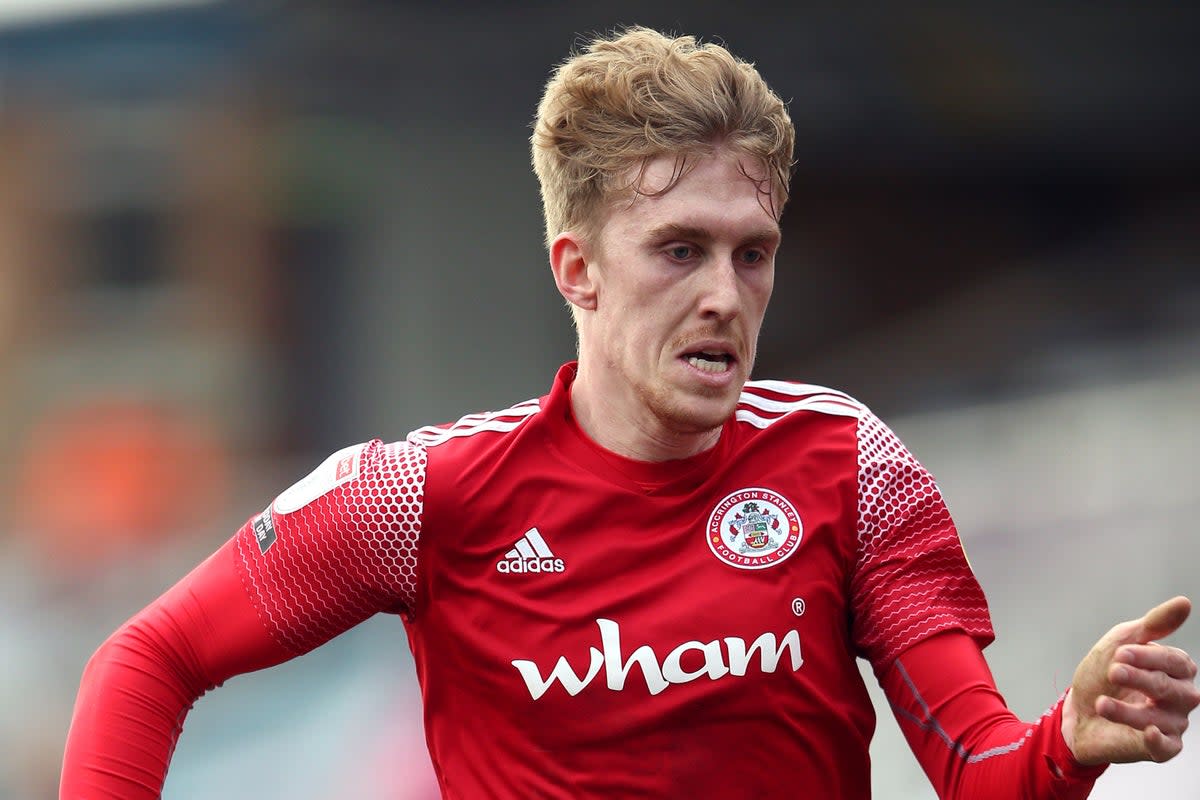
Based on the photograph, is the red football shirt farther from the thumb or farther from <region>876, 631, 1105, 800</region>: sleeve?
the thumb

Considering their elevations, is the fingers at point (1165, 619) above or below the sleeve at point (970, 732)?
above

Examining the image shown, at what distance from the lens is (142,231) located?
8125 millimetres

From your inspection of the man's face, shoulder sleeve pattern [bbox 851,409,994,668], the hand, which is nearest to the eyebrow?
the man's face

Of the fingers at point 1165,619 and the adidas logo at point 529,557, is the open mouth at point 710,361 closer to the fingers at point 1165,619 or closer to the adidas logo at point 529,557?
the adidas logo at point 529,557

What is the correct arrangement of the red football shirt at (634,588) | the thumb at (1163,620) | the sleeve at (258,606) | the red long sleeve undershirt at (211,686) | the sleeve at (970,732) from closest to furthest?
the thumb at (1163,620)
the sleeve at (970,732)
the red long sleeve undershirt at (211,686)
the red football shirt at (634,588)
the sleeve at (258,606)

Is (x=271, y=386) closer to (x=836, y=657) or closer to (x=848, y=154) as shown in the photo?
(x=848, y=154)

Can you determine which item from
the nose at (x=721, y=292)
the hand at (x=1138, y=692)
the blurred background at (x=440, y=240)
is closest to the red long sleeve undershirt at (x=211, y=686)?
the hand at (x=1138, y=692)

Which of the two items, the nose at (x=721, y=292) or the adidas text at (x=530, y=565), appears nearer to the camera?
the nose at (x=721, y=292)

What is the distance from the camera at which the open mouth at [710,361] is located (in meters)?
2.78

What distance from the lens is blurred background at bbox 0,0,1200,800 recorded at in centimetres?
781

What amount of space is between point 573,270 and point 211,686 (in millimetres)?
1023

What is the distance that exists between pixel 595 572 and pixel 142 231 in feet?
19.4

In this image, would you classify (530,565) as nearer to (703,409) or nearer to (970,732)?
(703,409)

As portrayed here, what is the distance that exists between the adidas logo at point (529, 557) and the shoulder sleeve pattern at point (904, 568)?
0.55m
